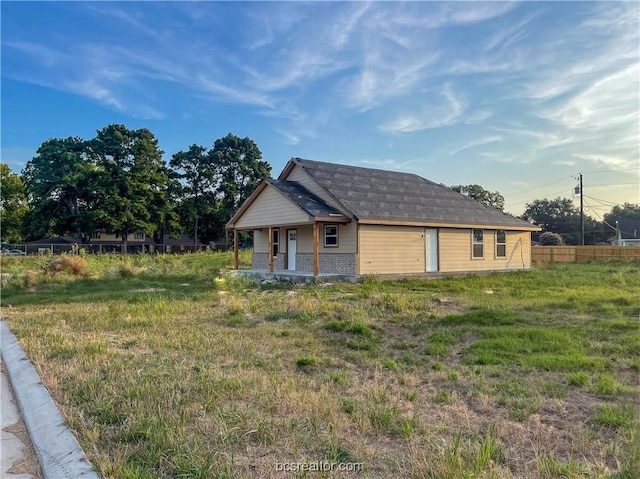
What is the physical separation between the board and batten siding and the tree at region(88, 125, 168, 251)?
102ft

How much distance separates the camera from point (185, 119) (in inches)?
870

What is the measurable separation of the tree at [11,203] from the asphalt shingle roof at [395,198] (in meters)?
42.0

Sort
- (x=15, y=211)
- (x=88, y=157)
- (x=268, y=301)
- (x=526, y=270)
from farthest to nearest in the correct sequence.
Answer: (x=15, y=211) → (x=88, y=157) → (x=526, y=270) → (x=268, y=301)

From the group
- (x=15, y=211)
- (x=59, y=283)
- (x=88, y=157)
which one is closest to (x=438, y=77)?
(x=59, y=283)

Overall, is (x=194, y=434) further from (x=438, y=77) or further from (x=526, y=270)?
(x=526, y=270)

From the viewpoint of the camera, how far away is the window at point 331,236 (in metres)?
17.2

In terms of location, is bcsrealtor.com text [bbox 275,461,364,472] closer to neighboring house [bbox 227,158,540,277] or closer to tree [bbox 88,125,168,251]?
neighboring house [bbox 227,158,540,277]

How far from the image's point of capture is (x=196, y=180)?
46844 millimetres

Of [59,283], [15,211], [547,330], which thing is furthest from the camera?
[15,211]

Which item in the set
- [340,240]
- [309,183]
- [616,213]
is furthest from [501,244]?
[616,213]

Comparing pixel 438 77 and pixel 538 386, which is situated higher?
pixel 438 77

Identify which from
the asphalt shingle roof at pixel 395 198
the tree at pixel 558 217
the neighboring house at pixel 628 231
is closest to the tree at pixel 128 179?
the asphalt shingle roof at pixel 395 198

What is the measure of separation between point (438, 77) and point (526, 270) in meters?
12.0

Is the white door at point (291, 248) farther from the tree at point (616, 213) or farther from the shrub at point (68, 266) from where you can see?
the tree at point (616, 213)
